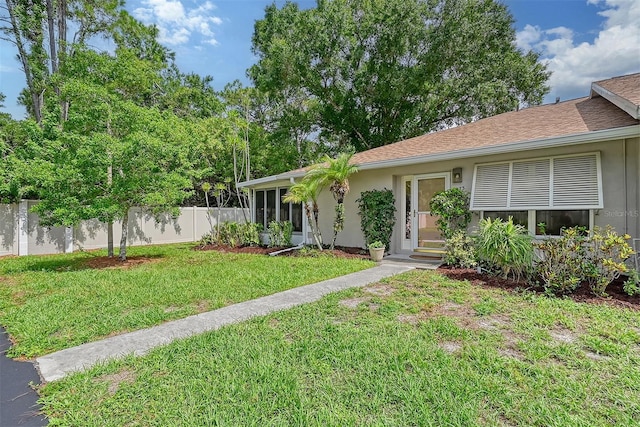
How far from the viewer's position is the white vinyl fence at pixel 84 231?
36.7ft

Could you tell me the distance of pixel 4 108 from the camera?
→ 1775cm

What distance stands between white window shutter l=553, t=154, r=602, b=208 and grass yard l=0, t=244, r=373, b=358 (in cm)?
438

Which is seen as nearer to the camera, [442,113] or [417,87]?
[417,87]

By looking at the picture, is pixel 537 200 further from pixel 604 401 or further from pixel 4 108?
pixel 4 108

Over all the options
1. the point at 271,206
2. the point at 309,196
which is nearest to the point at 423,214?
the point at 309,196

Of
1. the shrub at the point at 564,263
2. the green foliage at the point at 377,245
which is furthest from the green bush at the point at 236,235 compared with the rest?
the shrub at the point at 564,263

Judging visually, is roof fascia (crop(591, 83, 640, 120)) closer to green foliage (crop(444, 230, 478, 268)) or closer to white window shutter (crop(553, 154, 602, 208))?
white window shutter (crop(553, 154, 602, 208))

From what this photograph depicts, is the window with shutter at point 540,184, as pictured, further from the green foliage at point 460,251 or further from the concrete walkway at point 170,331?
the concrete walkway at point 170,331

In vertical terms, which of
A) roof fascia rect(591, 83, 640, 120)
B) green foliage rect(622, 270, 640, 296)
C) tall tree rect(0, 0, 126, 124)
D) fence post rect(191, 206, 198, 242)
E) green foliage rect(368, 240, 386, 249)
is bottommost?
green foliage rect(622, 270, 640, 296)

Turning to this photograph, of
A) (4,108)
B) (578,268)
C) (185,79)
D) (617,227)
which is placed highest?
(185,79)

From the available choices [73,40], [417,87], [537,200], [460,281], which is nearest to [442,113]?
[417,87]

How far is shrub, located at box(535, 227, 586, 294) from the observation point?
534 cm

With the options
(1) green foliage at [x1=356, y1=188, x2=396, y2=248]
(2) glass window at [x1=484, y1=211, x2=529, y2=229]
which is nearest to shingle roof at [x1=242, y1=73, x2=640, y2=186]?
(1) green foliage at [x1=356, y1=188, x2=396, y2=248]

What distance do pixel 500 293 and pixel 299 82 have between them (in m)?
17.5
